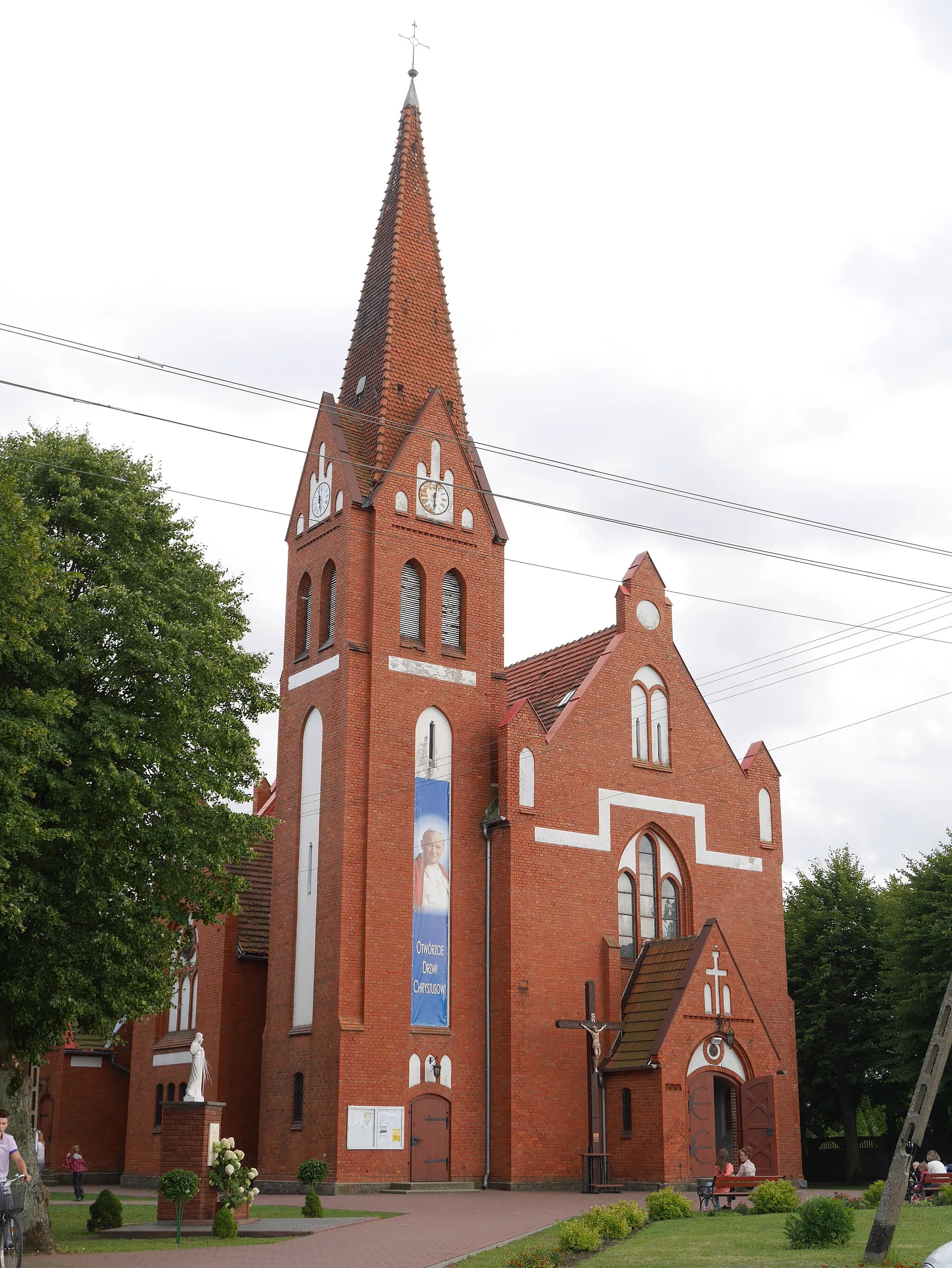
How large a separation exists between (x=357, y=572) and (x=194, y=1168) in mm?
14897

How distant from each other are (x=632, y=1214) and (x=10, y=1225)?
406 inches

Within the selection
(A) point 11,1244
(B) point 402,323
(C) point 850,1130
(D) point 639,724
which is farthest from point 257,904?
(A) point 11,1244

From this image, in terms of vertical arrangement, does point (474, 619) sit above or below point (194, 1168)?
above

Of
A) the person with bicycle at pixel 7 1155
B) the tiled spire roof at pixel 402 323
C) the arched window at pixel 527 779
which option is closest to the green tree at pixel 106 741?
the person with bicycle at pixel 7 1155

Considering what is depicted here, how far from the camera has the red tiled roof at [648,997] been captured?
32.6 metres

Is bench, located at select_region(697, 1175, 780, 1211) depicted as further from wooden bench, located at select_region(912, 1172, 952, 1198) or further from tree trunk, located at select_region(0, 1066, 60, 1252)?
tree trunk, located at select_region(0, 1066, 60, 1252)

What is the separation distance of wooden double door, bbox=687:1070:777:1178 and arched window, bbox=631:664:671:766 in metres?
8.47

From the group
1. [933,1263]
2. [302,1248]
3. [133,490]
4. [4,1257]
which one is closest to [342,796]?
→ [133,490]

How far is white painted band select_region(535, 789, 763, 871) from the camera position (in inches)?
1367

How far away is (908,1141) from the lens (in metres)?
16.1

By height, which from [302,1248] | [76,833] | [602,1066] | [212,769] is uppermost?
[212,769]

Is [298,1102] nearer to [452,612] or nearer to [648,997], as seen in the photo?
[648,997]

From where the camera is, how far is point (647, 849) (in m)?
36.9

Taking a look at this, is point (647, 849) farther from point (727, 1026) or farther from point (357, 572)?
point (357, 572)
